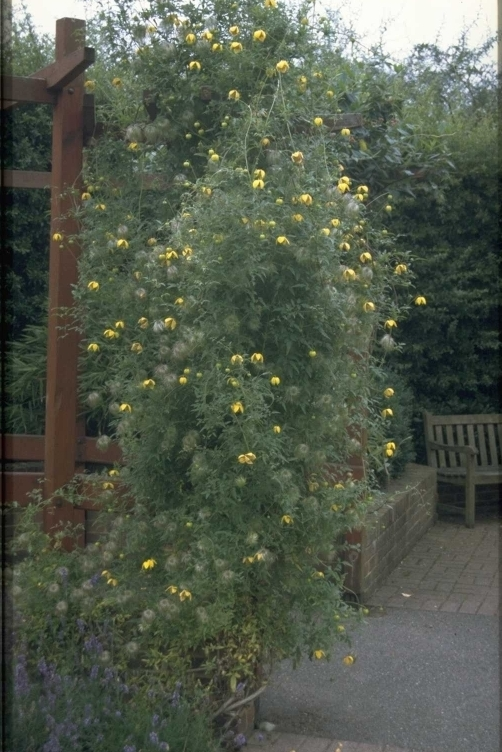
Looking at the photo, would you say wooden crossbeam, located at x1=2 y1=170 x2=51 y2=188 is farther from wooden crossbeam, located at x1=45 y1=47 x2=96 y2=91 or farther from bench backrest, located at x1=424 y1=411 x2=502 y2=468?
bench backrest, located at x1=424 y1=411 x2=502 y2=468

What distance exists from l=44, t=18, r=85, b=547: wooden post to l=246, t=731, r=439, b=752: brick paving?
1.36 m

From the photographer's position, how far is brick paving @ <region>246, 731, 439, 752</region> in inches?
154

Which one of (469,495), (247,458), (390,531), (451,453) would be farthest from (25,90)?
(451,453)

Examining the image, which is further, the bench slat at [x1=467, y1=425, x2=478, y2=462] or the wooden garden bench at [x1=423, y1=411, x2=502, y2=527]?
the bench slat at [x1=467, y1=425, x2=478, y2=462]

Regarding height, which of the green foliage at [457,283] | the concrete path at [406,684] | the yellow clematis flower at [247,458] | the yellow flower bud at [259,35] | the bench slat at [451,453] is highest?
the yellow flower bud at [259,35]

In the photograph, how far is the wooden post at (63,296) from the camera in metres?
4.65

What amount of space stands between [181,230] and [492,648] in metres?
2.97

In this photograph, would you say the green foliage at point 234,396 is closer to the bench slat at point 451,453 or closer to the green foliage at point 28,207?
the green foliage at point 28,207

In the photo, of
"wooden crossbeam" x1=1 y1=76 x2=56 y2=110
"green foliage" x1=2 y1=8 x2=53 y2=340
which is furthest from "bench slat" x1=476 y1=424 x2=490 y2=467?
"wooden crossbeam" x1=1 y1=76 x2=56 y2=110

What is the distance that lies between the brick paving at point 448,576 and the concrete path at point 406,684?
0.01 meters

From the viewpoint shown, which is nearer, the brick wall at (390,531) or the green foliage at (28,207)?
the brick wall at (390,531)

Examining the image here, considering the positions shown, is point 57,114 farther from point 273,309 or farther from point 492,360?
point 492,360

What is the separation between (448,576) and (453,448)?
6.30ft

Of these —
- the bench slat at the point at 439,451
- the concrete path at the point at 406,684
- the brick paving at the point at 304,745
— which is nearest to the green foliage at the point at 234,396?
the brick paving at the point at 304,745
